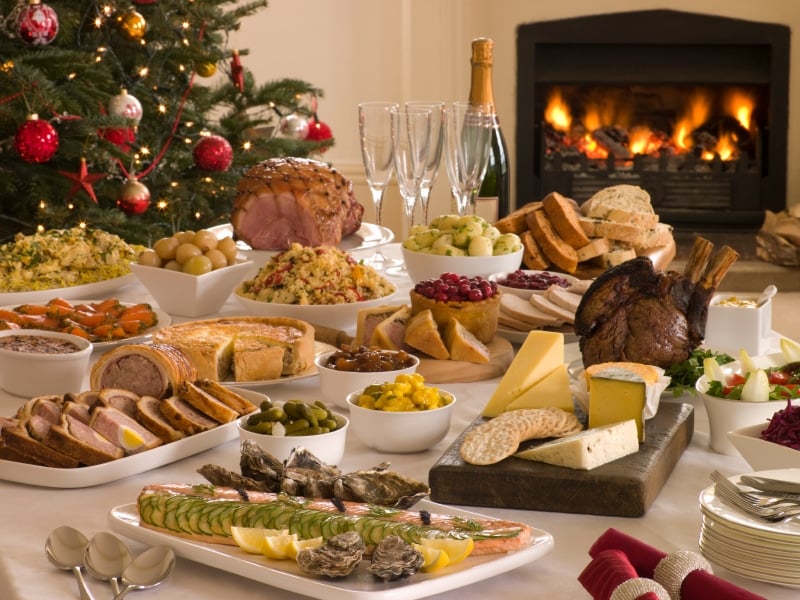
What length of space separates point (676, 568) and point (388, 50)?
5.74 metres

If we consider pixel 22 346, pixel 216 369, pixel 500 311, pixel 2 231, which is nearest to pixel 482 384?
pixel 500 311

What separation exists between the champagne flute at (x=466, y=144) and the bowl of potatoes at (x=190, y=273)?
55 centimetres

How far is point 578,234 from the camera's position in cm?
272

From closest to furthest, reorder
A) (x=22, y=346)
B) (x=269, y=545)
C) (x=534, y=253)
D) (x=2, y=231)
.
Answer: (x=269, y=545), (x=22, y=346), (x=534, y=253), (x=2, y=231)

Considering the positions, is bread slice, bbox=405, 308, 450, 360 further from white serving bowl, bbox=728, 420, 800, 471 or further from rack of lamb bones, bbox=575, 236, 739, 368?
white serving bowl, bbox=728, 420, 800, 471

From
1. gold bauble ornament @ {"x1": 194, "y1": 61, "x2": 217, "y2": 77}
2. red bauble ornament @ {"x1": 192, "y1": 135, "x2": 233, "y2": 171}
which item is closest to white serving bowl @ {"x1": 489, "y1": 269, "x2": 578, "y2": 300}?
red bauble ornament @ {"x1": 192, "y1": 135, "x2": 233, "y2": 171}

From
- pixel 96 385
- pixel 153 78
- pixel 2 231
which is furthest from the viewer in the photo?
pixel 153 78

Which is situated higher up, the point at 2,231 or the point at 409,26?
the point at 409,26

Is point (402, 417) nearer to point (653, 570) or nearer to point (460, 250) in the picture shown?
point (653, 570)

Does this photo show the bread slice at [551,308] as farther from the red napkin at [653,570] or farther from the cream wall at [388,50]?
the cream wall at [388,50]

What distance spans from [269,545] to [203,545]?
9 centimetres

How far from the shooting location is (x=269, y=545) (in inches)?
45.3


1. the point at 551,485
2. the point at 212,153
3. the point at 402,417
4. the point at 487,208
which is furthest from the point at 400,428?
the point at 212,153

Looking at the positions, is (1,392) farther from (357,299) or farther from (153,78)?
(153,78)
